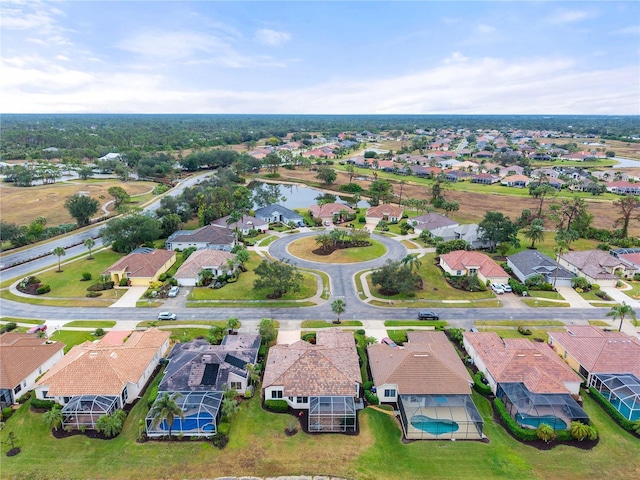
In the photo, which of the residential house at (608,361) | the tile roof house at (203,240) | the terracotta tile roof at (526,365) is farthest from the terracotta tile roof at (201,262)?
the residential house at (608,361)

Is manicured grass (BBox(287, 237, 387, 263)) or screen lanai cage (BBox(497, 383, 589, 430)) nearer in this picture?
screen lanai cage (BBox(497, 383, 589, 430))

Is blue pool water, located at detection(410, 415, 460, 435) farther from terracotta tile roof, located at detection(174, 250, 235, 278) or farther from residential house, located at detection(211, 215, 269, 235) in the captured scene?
residential house, located at detection(211, 215, 269, 235)

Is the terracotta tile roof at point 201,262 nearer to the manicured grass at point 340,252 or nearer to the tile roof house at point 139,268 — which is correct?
the tile roof house at point 139,268

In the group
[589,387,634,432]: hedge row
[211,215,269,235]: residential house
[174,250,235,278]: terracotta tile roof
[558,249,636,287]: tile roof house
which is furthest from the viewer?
[211,215,269,235]: residential house

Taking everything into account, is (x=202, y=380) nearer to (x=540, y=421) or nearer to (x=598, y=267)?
(x=540, y=421)

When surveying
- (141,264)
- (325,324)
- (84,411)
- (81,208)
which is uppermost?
(81,208)

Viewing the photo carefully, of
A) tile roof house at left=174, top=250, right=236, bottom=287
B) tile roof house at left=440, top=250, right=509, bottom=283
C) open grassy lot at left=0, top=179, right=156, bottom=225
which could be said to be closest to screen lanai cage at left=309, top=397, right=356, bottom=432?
tile roof house at left=174, top=250, right=236, bottom=287

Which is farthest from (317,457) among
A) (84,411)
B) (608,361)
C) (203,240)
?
(203,240)
